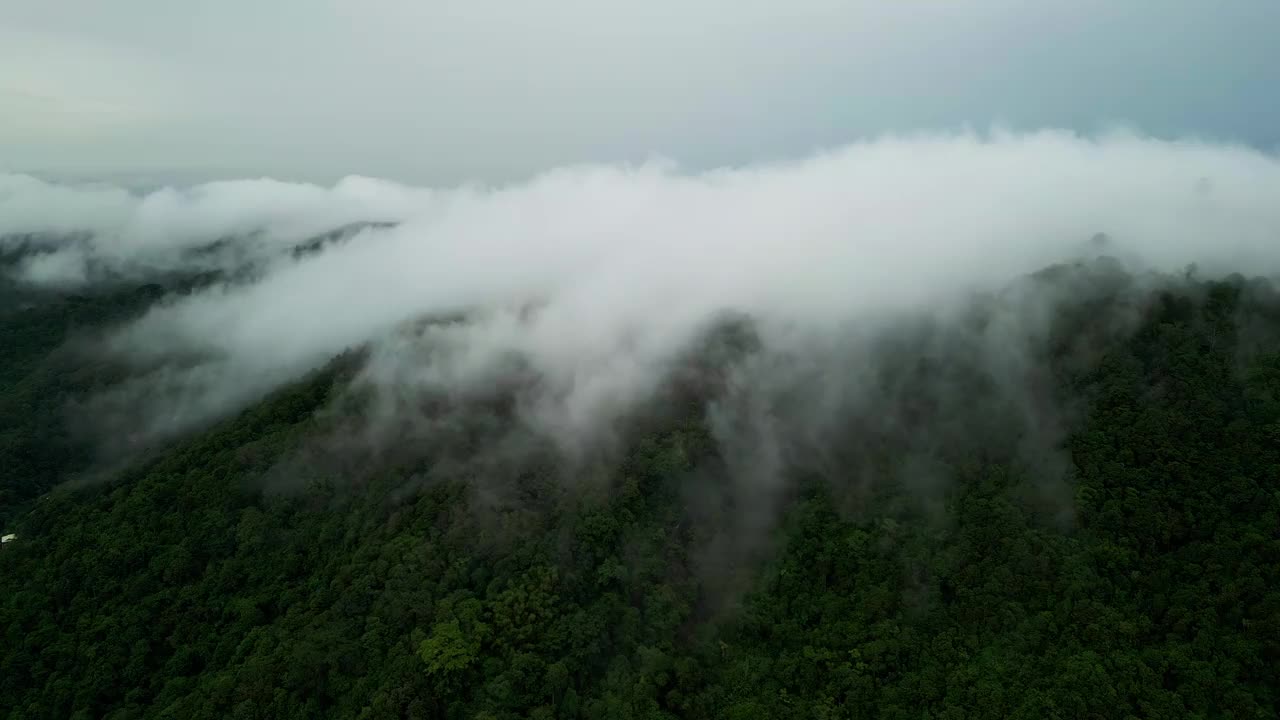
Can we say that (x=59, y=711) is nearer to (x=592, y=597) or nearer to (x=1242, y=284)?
(x=592, y=597)

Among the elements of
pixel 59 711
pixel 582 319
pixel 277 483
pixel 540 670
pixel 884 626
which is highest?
pixel 582 319

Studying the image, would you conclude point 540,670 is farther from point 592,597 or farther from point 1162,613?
point 1162,613

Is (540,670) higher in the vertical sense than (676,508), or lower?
lower

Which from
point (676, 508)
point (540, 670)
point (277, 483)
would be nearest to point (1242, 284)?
point (676, 508)

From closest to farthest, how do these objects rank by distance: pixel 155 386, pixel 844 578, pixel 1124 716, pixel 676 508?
pixel 1124 716 → pixel 844 578 → pixel 676 508 → pixel 155 386

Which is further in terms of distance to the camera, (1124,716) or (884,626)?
(884,626)

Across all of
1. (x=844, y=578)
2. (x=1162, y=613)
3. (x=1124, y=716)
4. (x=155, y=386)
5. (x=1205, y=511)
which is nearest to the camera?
(x=1124, y=716)
